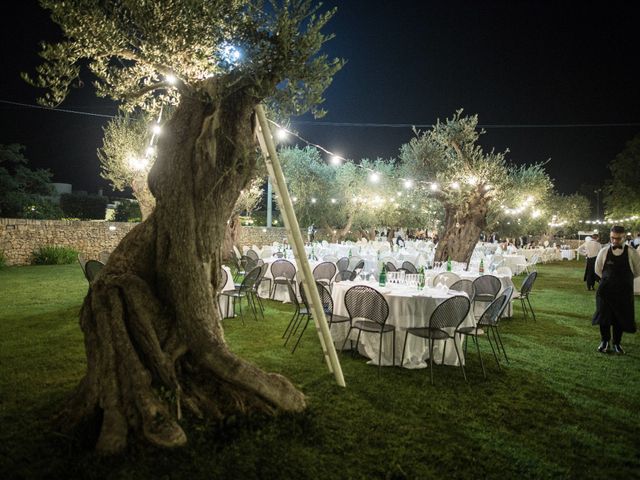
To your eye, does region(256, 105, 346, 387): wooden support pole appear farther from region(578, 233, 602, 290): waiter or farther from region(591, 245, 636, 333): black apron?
region(578, 233, 602, 290): waiter

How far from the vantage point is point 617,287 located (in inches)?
230

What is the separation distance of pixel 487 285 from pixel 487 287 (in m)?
0.04

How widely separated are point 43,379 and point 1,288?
745cm

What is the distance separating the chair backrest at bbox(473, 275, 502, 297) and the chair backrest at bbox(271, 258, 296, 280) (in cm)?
363

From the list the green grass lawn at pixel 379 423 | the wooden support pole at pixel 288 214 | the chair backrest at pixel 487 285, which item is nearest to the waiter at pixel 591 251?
the chair backrest at pixel 487 285

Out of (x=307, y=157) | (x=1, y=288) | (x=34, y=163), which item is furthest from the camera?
(x=34, y=163)

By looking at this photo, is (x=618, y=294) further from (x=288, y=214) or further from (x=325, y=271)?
(x=325, y=271)

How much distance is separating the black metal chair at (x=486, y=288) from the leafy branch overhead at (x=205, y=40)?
15.8ft

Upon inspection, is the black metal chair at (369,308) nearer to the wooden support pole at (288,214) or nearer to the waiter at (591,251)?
the wooden support pole at (288,214)

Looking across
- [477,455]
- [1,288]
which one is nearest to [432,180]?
[477,455]

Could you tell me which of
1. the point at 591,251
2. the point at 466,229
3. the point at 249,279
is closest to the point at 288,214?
the point at 249,279

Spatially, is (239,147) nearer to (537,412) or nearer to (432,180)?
(537,412)

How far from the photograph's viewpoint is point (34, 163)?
28.9 metres

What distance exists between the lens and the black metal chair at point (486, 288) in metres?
7.44
